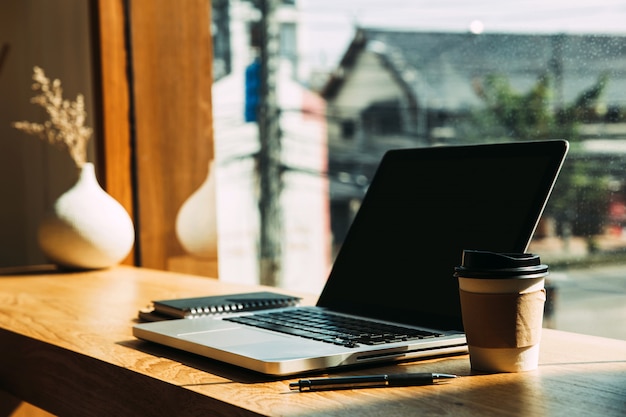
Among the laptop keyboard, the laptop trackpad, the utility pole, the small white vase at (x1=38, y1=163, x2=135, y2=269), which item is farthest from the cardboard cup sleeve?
the utility pole

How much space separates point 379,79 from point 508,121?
1.97ft

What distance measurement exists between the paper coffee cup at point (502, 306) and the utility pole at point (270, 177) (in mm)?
1763

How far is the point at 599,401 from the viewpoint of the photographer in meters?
0.75

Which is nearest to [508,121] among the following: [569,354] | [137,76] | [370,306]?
[370,306]

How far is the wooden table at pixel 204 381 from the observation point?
0.76 m

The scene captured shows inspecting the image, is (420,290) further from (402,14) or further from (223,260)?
(223,260)

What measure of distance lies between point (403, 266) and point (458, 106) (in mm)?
905

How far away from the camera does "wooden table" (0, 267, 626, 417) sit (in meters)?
0.76

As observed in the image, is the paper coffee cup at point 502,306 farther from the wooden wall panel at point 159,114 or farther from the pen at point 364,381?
the wooden wall panel at point 159,114

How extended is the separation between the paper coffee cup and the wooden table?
0.02m

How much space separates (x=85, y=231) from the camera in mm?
2064

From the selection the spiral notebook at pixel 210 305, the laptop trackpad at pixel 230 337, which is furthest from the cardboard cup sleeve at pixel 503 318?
the spiral notebook at pixel 210 305

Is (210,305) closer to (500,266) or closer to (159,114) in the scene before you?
(500,266)

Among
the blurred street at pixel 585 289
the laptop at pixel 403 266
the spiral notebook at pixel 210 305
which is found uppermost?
the laptop at pixel 403 266
